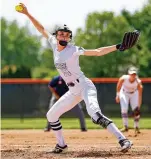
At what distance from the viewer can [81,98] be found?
10.1m

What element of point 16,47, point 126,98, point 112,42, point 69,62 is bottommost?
point 16,47

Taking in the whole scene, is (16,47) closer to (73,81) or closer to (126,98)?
(126,98)

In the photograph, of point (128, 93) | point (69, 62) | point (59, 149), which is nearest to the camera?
point (69, 62)

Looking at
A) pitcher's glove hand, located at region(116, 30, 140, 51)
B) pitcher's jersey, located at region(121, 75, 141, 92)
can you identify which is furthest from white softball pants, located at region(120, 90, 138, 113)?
pitcher's glove hand, located at region(116, 30, 140, 51)

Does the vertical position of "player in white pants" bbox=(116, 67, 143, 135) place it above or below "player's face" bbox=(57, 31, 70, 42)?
below

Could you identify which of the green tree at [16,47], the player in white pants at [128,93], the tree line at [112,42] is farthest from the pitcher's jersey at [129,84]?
the green tree at [16,47]

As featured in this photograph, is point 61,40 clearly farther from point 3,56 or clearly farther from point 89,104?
point 3,56

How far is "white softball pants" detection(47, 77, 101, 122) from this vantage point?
9672 mm

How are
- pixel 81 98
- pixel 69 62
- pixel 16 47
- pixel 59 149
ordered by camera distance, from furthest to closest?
pixel 16 47 < pixel 59 149 < pixel 81 98 < pixel 69 62

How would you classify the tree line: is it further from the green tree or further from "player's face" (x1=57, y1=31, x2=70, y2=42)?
"player's face" (x1=57, y1=31, x2=70, y2=42)

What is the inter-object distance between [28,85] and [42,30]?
17.3 meters

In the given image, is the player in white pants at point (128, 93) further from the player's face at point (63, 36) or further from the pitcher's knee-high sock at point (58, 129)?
the player's face at point (63, 36)

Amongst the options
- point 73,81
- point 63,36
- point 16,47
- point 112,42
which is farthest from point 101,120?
point 16,47

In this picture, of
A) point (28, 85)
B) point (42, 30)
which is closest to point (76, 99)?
point (42, 30)
